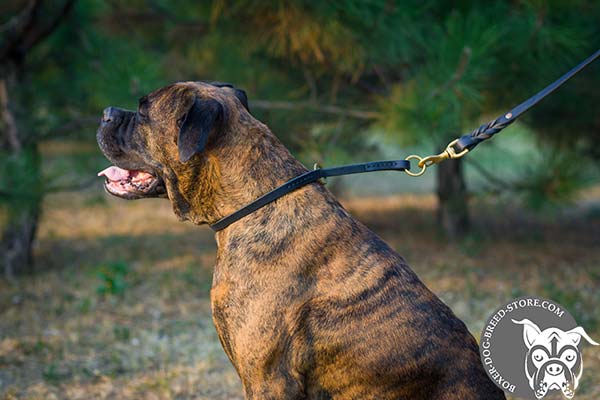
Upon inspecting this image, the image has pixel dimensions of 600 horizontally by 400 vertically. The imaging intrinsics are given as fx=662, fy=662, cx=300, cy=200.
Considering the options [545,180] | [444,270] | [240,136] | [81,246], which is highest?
[240,136]

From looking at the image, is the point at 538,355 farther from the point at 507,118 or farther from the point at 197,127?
the point at 197,127

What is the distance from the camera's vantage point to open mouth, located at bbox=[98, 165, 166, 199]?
8.87 ft

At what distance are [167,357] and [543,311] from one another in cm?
272

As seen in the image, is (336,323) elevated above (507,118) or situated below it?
below

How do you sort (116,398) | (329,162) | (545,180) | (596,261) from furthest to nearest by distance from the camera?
(596,261)
(545,180)
(329,162)
(116,398)

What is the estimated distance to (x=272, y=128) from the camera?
6418mm

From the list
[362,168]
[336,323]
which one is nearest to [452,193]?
[362,168]

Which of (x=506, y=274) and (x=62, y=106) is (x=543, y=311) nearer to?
(x=506, y=274)

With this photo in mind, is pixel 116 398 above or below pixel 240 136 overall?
below

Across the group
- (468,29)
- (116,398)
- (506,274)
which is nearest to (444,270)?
(506,274)

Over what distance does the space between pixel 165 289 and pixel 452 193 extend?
325 centimetres

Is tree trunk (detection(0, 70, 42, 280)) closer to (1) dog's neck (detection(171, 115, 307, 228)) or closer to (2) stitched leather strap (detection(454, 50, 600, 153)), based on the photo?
(1) dog's neck (detection(171, 115, 307, 228))

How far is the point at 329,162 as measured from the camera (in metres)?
5.64

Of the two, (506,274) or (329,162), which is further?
(506,274)
